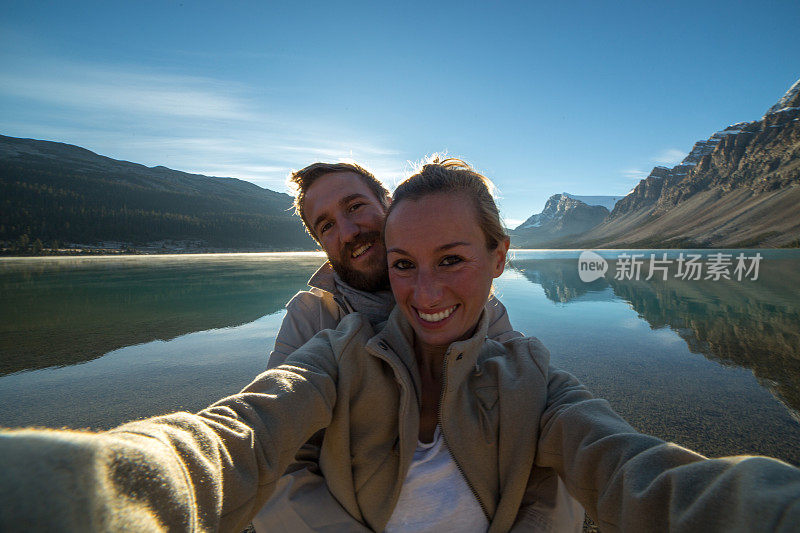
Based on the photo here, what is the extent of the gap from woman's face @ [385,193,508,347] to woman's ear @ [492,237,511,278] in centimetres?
24

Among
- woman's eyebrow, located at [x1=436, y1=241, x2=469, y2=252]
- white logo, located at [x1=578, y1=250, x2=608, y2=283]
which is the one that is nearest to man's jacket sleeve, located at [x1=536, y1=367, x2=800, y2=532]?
woman's eyebrow, located at [x1=436, y1=241, x2=469, y2=252]

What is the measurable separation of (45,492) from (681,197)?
222093 millimetres

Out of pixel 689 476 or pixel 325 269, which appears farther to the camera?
pixel 325 269

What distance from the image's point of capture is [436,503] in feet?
6.44

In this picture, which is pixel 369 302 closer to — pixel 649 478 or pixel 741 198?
pixel 649 478

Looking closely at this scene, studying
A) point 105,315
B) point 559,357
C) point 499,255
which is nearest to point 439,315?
point 499,255

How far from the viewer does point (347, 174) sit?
3.73m

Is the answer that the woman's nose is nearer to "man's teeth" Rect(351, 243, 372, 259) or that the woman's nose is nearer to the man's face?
the man's face

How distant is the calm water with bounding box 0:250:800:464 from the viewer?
5.63 meters

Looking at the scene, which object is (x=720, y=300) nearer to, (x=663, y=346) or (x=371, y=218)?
(x=663, y=346)

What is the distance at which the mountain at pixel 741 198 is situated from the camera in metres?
104

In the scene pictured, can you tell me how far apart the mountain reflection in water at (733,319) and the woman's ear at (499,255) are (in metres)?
6.20

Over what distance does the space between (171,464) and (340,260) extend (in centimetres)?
258

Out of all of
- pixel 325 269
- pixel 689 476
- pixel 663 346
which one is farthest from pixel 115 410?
pixel 663 346
